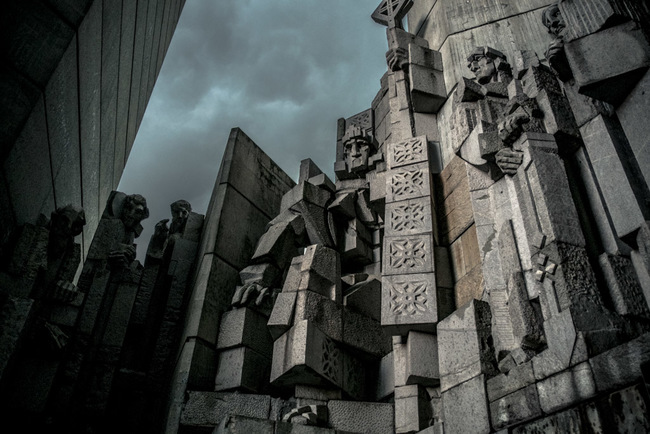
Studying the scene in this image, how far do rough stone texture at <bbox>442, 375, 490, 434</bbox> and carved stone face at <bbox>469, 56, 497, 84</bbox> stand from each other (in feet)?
14.9

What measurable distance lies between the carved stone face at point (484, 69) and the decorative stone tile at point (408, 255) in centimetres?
264

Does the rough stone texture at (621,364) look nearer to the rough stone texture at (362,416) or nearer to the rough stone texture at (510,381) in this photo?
the rough stone texture at (510,381)

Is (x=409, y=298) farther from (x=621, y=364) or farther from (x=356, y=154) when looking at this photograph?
(x=356, y=154)

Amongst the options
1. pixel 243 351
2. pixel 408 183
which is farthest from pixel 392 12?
pixel 243 351

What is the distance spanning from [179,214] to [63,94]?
5091mm

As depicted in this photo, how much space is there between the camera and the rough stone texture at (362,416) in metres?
5.60

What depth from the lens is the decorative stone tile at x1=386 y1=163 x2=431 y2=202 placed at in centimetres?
690

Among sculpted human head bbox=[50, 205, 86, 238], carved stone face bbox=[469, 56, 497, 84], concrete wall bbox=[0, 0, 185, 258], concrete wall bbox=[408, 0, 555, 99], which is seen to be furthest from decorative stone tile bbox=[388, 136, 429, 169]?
sculpted human head bbox=[50, 205, 86, 238]

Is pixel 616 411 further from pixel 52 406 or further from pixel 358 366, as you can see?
pixel 52 406

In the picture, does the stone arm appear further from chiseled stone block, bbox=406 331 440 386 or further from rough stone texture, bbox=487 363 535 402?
rough stone texture, bbox=487 363 535 402

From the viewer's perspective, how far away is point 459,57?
341 inches

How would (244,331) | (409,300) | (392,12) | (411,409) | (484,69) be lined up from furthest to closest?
(392,12), (484,69), (244,331), (409,300), (411,409)

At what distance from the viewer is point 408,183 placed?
707cm

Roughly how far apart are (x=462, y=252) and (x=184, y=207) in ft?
19.3
